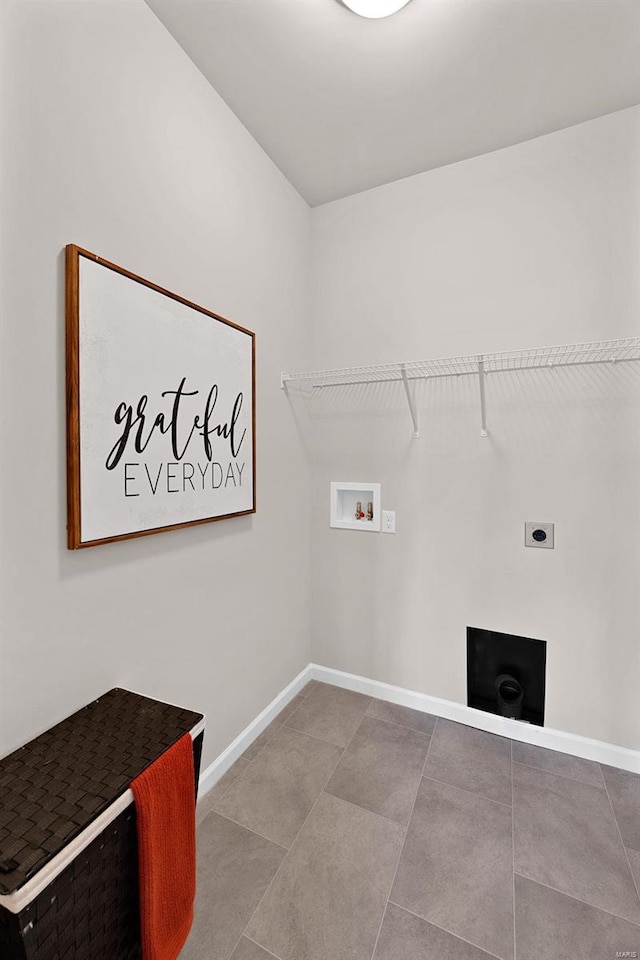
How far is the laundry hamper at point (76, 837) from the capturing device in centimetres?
72

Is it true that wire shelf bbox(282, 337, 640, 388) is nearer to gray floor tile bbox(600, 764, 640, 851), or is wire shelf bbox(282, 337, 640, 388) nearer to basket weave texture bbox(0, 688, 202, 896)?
basket weave texture bbox(0, 688, 202, 896)

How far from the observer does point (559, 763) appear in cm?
183

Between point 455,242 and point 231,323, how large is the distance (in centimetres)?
117

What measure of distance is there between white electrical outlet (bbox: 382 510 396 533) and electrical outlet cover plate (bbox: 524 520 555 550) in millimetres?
619

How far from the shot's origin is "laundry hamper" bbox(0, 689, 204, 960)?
0.72m

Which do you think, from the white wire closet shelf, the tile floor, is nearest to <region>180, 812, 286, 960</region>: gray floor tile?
the tile floor

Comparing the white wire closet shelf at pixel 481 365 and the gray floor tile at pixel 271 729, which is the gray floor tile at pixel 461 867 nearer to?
the gray floor tile at pixel 271 729

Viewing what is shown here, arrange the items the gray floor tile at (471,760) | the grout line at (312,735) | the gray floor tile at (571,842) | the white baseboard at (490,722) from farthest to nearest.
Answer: the grout line at (312,735), the white baseboard at (490,722), the gray floor tile at (471,760), the gray floor tile at (571,842)

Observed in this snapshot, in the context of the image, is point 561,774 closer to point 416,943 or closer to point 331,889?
point 416,943

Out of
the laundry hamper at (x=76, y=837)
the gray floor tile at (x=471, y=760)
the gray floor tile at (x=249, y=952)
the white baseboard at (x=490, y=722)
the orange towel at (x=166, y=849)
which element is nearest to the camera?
the laundry hamper at (x=76, y=837)

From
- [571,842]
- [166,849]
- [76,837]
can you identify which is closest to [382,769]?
[571,842]

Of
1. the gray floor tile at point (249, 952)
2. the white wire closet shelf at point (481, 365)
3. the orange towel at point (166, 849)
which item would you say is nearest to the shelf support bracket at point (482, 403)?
the white wire closet shelf at point (481, 365)

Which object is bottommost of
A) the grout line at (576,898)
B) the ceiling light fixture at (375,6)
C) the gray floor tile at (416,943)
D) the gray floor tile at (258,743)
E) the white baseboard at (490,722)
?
the gray floor tile at (416,943)

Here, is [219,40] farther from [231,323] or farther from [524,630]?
[524,630]
